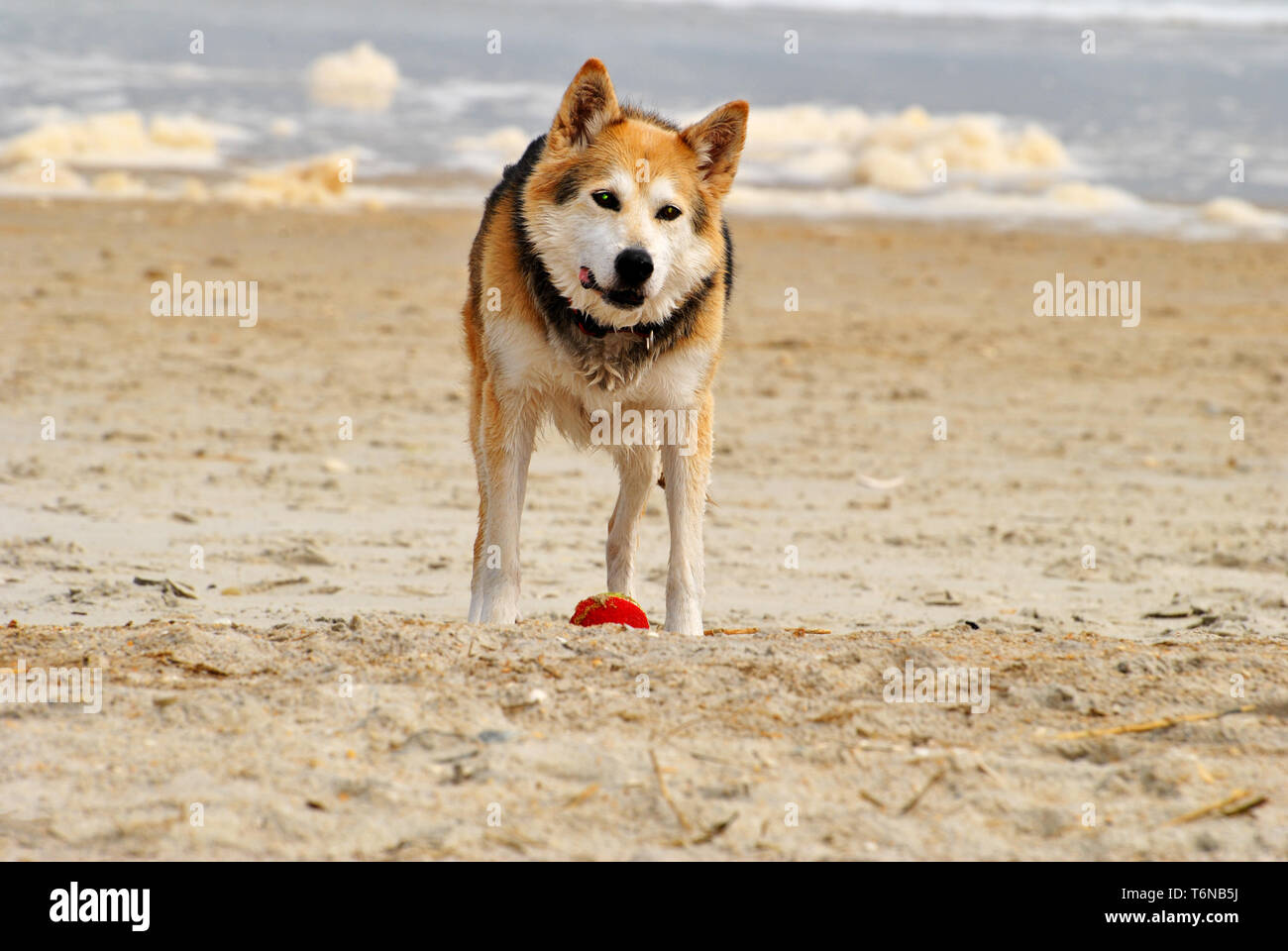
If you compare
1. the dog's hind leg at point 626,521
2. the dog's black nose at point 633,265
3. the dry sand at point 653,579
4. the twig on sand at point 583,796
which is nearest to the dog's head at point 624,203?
the dog's black nose at point 633,265

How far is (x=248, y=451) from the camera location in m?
8.16

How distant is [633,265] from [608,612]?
3.99ft

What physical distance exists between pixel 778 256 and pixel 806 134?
352 inches

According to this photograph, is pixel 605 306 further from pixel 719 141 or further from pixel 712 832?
pixel 712 832

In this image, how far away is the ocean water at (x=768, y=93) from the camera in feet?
65.9

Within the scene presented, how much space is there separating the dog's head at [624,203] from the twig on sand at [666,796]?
1905 mm

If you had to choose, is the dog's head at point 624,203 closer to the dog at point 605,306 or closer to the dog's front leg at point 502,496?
the dog at point 605,306

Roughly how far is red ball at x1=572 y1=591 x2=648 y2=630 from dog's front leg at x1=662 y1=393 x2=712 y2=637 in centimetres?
23

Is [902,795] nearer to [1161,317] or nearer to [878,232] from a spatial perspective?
[1161,317]

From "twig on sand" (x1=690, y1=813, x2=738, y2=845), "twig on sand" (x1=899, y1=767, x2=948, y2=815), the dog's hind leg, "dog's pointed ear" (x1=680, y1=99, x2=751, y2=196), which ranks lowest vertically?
"twig on sand" (x1=690, y1=813, x2=738, y2=845)

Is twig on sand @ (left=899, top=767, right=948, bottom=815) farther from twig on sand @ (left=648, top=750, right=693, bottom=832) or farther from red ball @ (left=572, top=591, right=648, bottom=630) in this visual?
red ball @ (left=572, top=591, right=648, bottom=630)

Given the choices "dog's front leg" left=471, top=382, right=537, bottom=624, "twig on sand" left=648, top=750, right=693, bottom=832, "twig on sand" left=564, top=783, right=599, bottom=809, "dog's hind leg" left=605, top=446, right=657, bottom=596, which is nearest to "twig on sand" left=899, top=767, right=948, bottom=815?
"twig on sand" left=648, top=750, right=693, bottom=832

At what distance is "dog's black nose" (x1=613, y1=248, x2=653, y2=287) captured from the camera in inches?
188
